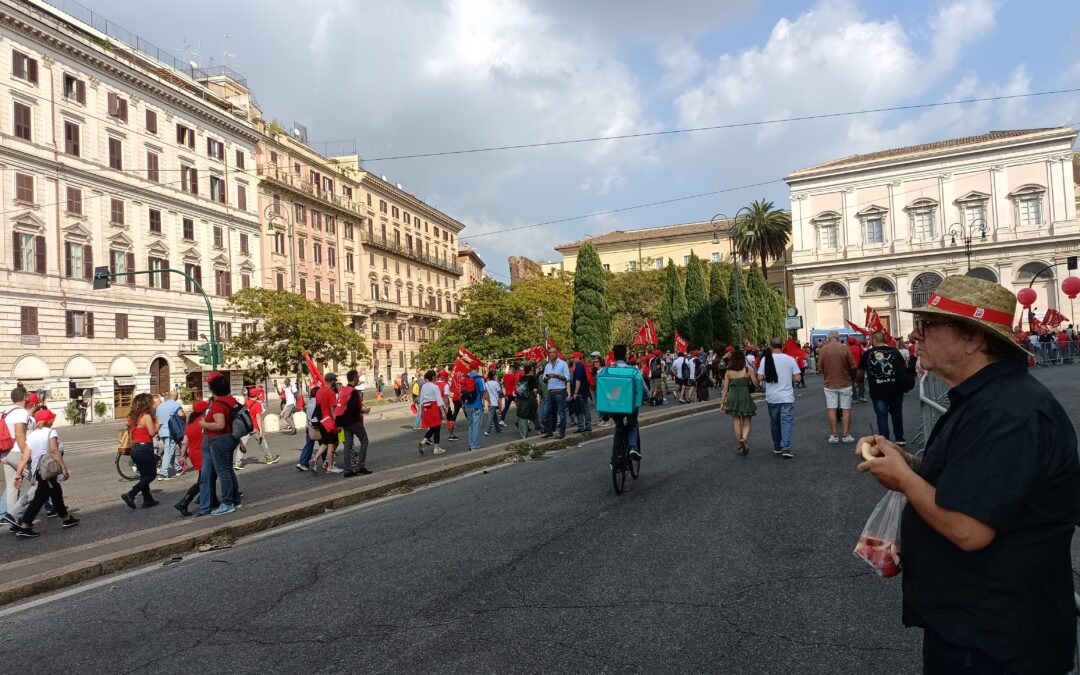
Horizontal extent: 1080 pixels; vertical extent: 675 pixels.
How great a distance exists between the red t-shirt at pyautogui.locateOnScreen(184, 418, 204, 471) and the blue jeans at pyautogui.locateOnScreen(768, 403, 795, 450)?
313 inches

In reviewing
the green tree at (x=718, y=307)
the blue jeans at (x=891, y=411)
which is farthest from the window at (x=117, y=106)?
the blue jeans at (x=891, y=411)

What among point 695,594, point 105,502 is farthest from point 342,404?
point 695,594

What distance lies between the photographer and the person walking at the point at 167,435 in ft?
43.1

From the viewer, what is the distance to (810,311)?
6638 cm

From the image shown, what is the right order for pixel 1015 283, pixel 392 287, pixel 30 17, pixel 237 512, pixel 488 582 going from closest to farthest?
1. pixel 488 582
2. pixel 237 512
3. pixel 30 17
4. pixel 1015 283
5. pixel 392 287

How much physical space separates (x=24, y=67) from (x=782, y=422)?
38500 millimetres

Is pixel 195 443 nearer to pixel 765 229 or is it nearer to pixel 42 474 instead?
pixel 42 474

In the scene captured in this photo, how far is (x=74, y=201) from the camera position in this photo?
122 feet

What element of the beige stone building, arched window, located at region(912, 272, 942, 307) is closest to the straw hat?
the beige stone building

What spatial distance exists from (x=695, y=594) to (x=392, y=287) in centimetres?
6822

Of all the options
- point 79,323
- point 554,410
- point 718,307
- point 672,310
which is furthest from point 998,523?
point 718,307

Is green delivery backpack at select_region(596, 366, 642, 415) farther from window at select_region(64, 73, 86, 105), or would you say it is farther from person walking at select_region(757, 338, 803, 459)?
window at select_region(64, 73, 86, 105)

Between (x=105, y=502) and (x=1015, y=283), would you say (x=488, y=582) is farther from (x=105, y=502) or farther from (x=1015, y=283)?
(x=1015, y=283)

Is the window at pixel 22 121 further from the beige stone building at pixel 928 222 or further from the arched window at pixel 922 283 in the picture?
the arched window at pixel 922 283
